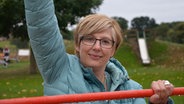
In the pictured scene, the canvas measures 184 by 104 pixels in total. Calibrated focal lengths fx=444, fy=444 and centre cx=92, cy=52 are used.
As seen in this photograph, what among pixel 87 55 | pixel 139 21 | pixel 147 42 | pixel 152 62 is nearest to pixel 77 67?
pixel 87 55

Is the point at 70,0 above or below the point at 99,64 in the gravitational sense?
below

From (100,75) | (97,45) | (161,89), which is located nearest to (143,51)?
(100,75)

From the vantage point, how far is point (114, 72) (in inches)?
106

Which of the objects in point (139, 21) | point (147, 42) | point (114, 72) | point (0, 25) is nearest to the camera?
point (114, 72)

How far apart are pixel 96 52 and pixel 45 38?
0.33m

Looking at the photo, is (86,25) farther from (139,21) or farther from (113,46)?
(139,21)

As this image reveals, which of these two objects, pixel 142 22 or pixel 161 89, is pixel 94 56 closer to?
pixel 161 89

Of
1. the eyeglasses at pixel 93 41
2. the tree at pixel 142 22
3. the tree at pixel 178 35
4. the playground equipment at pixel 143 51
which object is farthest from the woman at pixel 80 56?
the tree at pixel 178 35

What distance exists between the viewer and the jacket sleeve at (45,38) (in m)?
2.29

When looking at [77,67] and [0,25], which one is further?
[0,25]

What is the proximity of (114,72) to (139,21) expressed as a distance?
1782 inches

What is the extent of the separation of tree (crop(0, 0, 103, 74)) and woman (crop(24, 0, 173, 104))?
14664mm

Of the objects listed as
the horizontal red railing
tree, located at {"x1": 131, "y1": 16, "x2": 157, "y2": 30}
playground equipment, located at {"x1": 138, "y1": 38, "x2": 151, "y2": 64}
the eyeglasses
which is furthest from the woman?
tree, located at {"x1": 131, "y1": 16, "x2": 157, "y2": 30}

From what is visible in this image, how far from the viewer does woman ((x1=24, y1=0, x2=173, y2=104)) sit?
7.62ft
